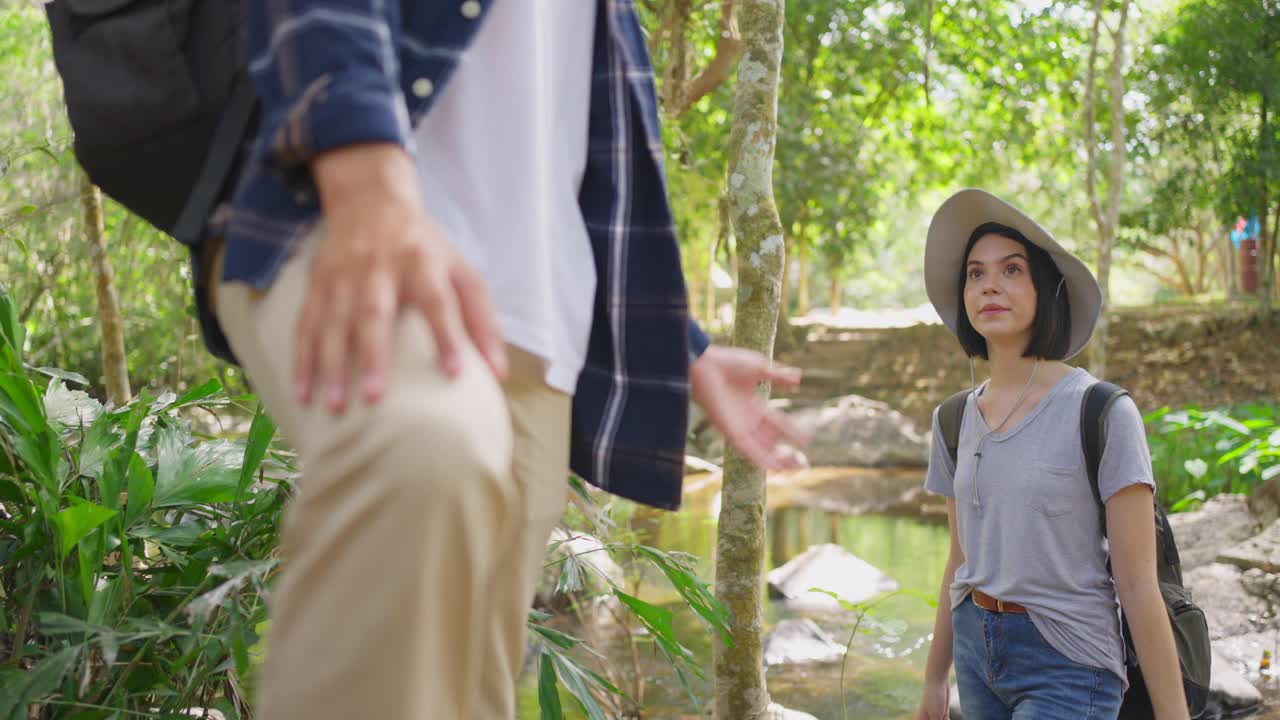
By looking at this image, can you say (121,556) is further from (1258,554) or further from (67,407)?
(1258,554)

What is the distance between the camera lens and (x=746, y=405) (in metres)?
1.22

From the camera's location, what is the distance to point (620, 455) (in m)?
1.23

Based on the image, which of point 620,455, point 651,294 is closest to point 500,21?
point 651,294

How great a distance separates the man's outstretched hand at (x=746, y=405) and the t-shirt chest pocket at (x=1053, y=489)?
5.10 ft

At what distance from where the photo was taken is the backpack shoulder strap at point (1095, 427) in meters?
2.49

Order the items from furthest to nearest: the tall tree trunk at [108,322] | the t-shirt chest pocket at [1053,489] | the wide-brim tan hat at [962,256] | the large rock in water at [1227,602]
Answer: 1. the large rock in water at [1227,602]
2. the tall tree trunk at [108,322]
3. the wide-brim tan hat at [962,256]
4. the t-shirt chest pocket at [1053,489]

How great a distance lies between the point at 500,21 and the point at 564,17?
0.16 metres

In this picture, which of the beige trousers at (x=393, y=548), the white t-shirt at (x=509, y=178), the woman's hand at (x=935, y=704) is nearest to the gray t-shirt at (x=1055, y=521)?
the woman's hand at (x=935, y=704)

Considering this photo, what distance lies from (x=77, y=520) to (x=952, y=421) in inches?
84.3

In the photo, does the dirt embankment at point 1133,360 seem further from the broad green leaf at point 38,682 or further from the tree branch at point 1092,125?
the broad green leaf at point 38,682

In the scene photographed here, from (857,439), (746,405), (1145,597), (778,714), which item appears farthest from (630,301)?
(857,439)

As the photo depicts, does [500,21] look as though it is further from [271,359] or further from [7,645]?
[7,645]

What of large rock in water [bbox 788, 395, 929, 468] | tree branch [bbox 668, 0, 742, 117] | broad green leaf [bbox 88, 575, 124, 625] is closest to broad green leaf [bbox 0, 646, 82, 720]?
broad green leaf [bbox 88, 575, 124, 625]

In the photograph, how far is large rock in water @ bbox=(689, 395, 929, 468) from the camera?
44.8ft
